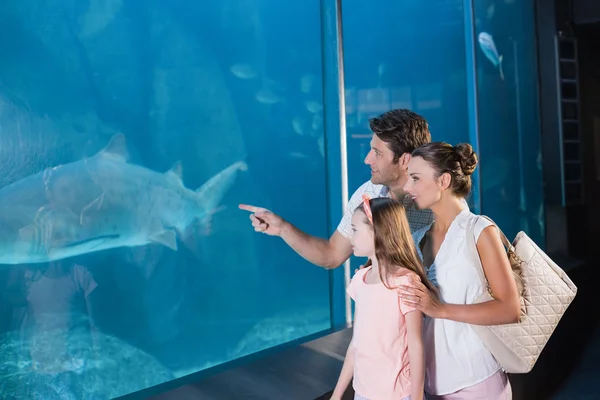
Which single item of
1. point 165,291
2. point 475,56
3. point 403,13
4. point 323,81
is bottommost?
point 165,291

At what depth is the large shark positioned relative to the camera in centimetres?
359

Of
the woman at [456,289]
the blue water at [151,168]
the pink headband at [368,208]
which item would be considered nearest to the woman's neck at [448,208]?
the woman at [456,289]

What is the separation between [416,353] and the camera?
1628mm

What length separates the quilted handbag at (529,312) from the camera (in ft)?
5.54

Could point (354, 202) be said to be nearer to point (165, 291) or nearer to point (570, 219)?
point (570, 219)

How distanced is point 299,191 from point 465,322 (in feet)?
45.3

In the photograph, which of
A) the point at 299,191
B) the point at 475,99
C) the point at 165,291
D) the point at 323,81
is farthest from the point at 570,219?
the point at 299,191

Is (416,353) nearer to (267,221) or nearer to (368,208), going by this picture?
(368,208)

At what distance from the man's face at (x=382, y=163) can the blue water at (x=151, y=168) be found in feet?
7.22

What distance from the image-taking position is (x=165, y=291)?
31.0 feet

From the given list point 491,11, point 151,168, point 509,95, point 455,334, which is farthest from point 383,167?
point 509,95

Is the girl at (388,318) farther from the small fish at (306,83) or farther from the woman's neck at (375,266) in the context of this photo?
the small fish at (306,83)

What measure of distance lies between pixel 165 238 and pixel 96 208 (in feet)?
2.75

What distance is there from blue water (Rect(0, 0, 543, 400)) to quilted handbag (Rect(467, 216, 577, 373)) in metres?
2.63
